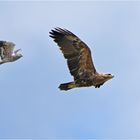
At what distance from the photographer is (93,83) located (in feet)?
88.3

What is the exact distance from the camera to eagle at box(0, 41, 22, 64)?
32.6 metres

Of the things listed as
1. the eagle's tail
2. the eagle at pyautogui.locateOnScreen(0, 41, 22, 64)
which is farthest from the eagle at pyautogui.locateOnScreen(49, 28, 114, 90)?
the eagle at pyautogui.locateOnScreen(0, 41, 22, 64)

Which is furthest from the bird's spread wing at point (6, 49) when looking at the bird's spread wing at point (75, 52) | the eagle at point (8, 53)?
the bird's spread wing at point (75, 52)

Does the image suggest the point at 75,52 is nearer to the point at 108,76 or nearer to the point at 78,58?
the point at 78,58

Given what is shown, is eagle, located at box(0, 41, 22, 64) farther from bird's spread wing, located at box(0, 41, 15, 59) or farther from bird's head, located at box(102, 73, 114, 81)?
bird's head, located at box(102, 73, 114, 81)

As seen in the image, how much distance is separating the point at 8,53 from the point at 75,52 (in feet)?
20.5

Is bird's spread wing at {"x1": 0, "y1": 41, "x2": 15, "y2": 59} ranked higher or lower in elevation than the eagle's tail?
higher

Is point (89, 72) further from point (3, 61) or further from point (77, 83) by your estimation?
point (3, 61)

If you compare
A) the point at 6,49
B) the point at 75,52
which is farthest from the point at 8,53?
the point at 75,52

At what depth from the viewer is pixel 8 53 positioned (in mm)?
32875

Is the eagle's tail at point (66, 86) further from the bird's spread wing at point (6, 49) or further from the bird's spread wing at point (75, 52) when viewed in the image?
the bird's spread wing at point (6, 49)

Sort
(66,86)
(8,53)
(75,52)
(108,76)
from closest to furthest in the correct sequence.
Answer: (66,86) → (108,76) → (75,52) → (8,53)

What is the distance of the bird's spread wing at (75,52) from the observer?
88.9 feet

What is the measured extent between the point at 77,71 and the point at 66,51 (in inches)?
30.2
